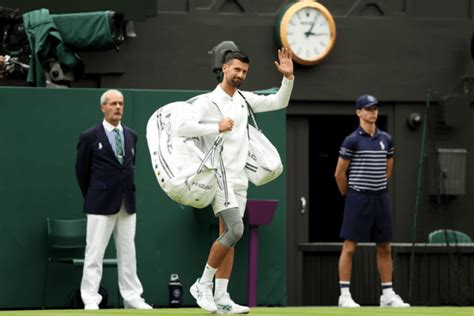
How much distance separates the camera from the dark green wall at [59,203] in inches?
647

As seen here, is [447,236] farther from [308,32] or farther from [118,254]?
[118,254]

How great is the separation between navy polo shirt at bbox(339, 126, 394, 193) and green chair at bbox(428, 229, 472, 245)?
10.2 feet

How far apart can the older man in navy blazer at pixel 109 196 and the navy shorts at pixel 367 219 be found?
2.20m

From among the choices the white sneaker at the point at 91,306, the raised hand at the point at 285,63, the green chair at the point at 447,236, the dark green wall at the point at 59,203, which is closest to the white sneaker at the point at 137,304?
the white sneaker at the point at 91,306

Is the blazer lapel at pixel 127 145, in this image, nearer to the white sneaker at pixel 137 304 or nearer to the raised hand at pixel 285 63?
the white sneaker at pixel 137 304

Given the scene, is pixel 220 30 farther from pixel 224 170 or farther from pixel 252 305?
pixel 224 170

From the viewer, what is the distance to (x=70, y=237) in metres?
16.3

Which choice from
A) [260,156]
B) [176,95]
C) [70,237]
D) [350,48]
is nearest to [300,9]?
[350,48]

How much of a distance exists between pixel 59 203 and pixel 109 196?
143 cm

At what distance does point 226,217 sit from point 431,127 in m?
9.56

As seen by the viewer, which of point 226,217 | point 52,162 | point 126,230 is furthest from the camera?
point 52,162

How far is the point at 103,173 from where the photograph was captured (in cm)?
1539

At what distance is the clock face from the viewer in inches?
817

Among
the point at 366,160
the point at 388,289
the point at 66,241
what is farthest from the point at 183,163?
the point at 66,241
